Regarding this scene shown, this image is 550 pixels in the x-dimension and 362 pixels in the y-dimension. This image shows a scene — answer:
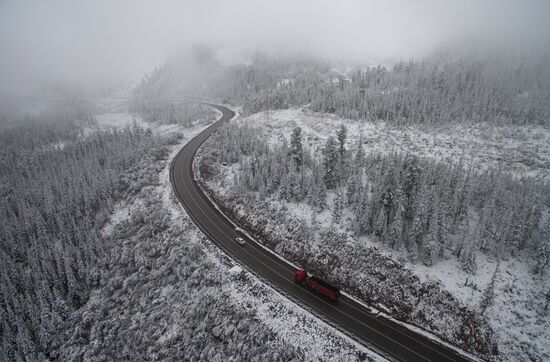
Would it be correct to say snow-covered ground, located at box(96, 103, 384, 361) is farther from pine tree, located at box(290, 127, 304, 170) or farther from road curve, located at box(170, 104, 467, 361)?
pine tree, located at box(290, 127, 304, 170)

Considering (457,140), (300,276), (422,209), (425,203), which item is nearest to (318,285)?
(300,276)

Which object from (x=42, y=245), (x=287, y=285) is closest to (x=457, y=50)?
(x=287, y=285)

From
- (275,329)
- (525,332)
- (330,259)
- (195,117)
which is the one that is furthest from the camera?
(195,117)

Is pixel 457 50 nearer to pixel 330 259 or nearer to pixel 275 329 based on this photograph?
pixel 330 259

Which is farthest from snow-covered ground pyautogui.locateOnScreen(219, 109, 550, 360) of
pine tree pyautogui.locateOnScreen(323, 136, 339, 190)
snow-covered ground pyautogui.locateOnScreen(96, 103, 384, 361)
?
snow-covered ground pyautogui.locateOnScreen(96, 103, 384, 361)

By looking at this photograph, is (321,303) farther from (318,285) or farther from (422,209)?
(422,209)

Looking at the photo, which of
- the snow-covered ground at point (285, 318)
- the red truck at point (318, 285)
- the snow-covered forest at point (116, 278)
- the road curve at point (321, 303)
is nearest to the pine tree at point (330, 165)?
the road curve at point (321, 303)

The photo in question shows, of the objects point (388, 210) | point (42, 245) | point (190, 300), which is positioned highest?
point (388, 210)
